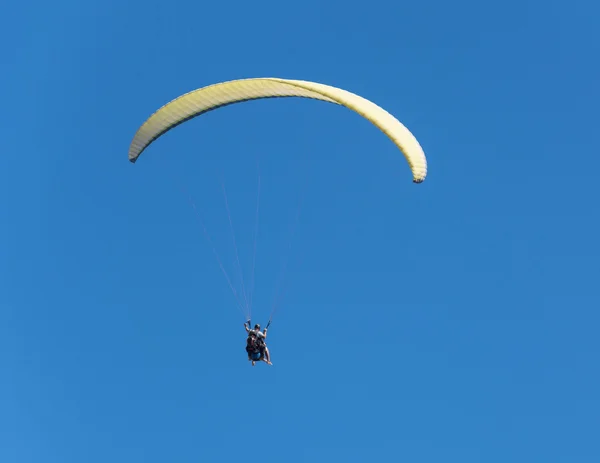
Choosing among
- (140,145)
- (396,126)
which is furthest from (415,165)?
(140,145)

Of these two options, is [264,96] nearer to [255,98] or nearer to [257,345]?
[255,98]

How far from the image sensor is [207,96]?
33.6 metres

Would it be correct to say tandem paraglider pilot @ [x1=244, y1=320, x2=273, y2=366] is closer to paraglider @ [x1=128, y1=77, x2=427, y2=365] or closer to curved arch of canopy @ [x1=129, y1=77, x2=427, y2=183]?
paraglider @ [x1=128, y1=77, x2=427, y2=365]

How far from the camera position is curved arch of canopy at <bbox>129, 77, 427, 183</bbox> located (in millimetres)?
31109

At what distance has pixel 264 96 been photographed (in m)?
33.3

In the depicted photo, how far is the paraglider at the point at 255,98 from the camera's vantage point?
1226 inches

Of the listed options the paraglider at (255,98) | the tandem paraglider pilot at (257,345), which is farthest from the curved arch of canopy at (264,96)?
the tandem paraglider pilot at (257,345)

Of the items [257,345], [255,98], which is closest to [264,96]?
[255,98]

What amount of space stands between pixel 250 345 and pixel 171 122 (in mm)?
6704

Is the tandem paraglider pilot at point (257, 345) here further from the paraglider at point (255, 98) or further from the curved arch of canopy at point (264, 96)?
the curved arch of canopy at point (264, 96)

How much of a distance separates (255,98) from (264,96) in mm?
336

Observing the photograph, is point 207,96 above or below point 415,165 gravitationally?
above

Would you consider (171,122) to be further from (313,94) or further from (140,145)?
(313,94)

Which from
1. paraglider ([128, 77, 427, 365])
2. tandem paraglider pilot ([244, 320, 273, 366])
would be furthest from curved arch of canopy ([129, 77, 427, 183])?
tandem paraglider pilot ([244, 320, 273, 366])
